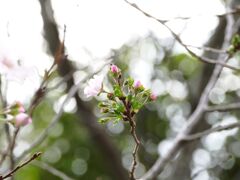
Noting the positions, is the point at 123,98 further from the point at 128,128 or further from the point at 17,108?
the point at 128,128

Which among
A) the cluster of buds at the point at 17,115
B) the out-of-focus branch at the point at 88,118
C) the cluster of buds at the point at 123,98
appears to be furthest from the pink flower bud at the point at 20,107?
the out-of-focus branch at the point at 88,118

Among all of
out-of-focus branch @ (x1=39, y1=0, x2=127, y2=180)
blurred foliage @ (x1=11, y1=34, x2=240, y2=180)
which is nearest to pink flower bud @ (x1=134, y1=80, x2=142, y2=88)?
out-of-focus branch @ (x1=39, y1=0, x2=127, y2=180)

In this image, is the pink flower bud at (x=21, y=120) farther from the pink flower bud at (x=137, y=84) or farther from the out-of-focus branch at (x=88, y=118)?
the out-of-focus branch at (x=88, y=118)

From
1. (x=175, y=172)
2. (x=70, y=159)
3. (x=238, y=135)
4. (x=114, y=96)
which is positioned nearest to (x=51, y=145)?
(x=70, y=159)

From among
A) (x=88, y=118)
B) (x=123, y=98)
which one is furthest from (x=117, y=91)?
(x=88, y=118)

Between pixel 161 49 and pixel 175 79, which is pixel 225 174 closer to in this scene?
pixel 175 79

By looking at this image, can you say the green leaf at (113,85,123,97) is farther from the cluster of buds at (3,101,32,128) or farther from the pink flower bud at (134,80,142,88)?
the cluster of buds at (3,101,32,128)

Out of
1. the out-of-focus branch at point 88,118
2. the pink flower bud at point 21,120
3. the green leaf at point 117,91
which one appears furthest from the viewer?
the out-of-focus branch at point 88,118
